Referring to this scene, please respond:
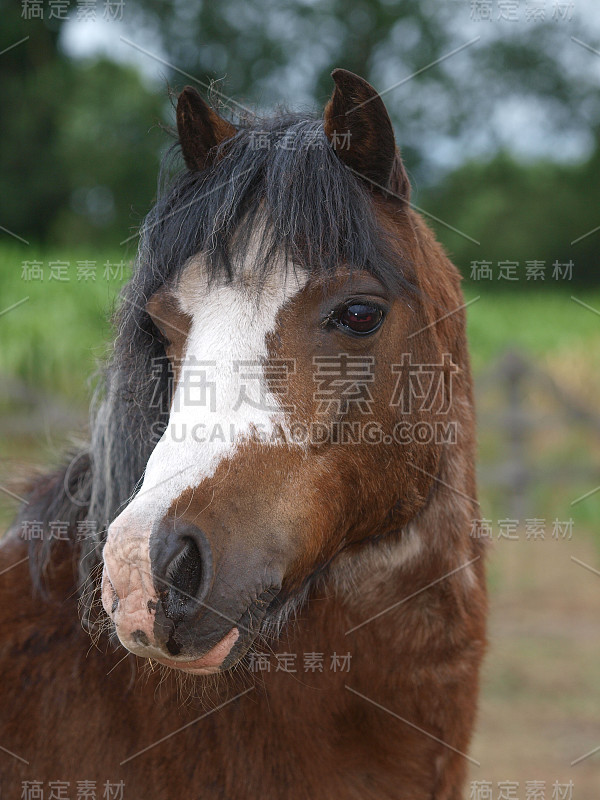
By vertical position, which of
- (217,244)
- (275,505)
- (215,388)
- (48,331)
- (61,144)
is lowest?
(275,505)

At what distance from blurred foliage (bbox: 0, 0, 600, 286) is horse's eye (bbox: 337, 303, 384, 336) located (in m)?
18.2

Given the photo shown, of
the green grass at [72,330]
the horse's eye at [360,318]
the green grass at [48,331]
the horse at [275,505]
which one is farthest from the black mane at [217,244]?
the green grass at [48,331]

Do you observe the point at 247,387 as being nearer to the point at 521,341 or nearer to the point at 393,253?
the point at 393,253

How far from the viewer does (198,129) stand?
227cm

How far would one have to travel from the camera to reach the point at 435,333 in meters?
2.29

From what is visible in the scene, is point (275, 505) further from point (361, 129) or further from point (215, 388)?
point (361, 129)

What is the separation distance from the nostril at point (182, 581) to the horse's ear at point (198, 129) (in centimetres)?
134

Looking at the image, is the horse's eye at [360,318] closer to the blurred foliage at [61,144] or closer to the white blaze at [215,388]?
the white blaze at [215,388]

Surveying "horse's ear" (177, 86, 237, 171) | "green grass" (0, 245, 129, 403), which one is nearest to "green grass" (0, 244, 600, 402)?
"green grass" (0, 245, 129, 403)

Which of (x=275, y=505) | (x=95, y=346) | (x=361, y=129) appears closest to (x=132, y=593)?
(x=275, y=505)

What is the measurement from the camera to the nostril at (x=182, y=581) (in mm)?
1608

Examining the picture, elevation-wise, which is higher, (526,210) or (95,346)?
(526,210)

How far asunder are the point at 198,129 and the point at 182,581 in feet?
4.90

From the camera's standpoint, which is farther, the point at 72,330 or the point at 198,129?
the point at 72,330
